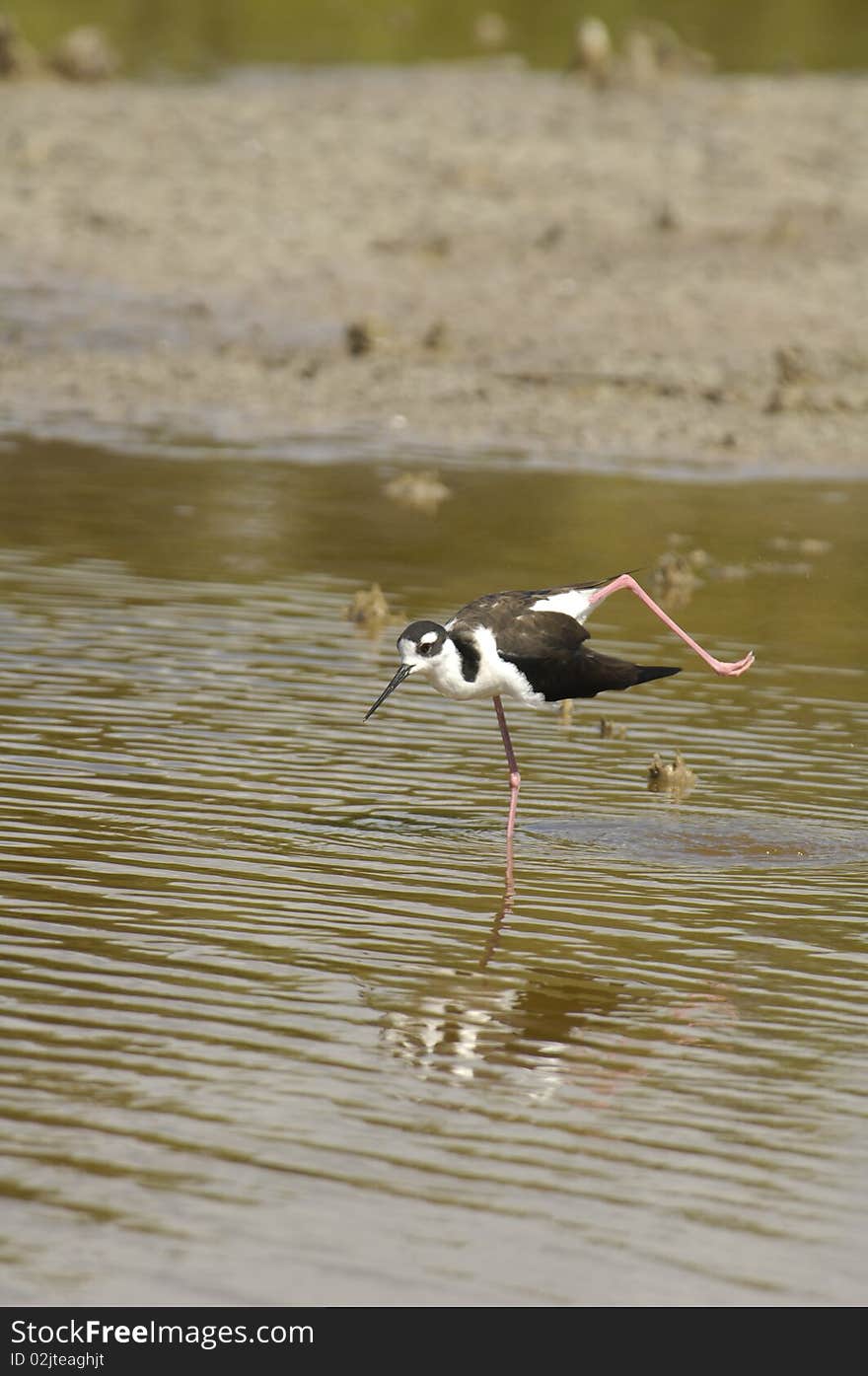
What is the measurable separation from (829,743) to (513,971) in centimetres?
305

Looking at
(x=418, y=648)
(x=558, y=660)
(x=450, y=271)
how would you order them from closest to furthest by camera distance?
1. (x=418, y=648)
2. (x=558, y=660)
3. (x=450, y=271)

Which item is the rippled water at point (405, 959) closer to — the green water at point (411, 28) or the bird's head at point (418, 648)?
the bird's head at point (418, 648)

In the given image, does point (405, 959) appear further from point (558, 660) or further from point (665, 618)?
point (665, 618)

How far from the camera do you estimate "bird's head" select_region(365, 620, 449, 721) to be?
7738mm

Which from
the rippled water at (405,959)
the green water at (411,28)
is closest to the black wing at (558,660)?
the rippled water at (405,959)

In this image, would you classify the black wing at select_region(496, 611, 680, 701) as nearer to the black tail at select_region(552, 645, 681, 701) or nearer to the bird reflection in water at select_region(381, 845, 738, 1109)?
the black tail at select_region(552, 645, 681, 701)

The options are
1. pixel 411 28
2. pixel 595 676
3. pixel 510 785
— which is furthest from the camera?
pixel 411 28

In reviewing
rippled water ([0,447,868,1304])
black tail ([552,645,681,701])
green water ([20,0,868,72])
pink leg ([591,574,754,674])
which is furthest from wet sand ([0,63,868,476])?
green water ([20,0,868,72])

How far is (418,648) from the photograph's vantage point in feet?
25.5

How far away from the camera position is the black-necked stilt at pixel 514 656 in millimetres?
7855

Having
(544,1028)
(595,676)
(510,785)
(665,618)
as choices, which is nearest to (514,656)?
(595,676)

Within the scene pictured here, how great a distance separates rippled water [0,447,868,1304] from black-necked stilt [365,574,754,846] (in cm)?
45

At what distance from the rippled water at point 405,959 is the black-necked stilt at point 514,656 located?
45 cm

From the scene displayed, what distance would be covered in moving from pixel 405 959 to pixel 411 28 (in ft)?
114
